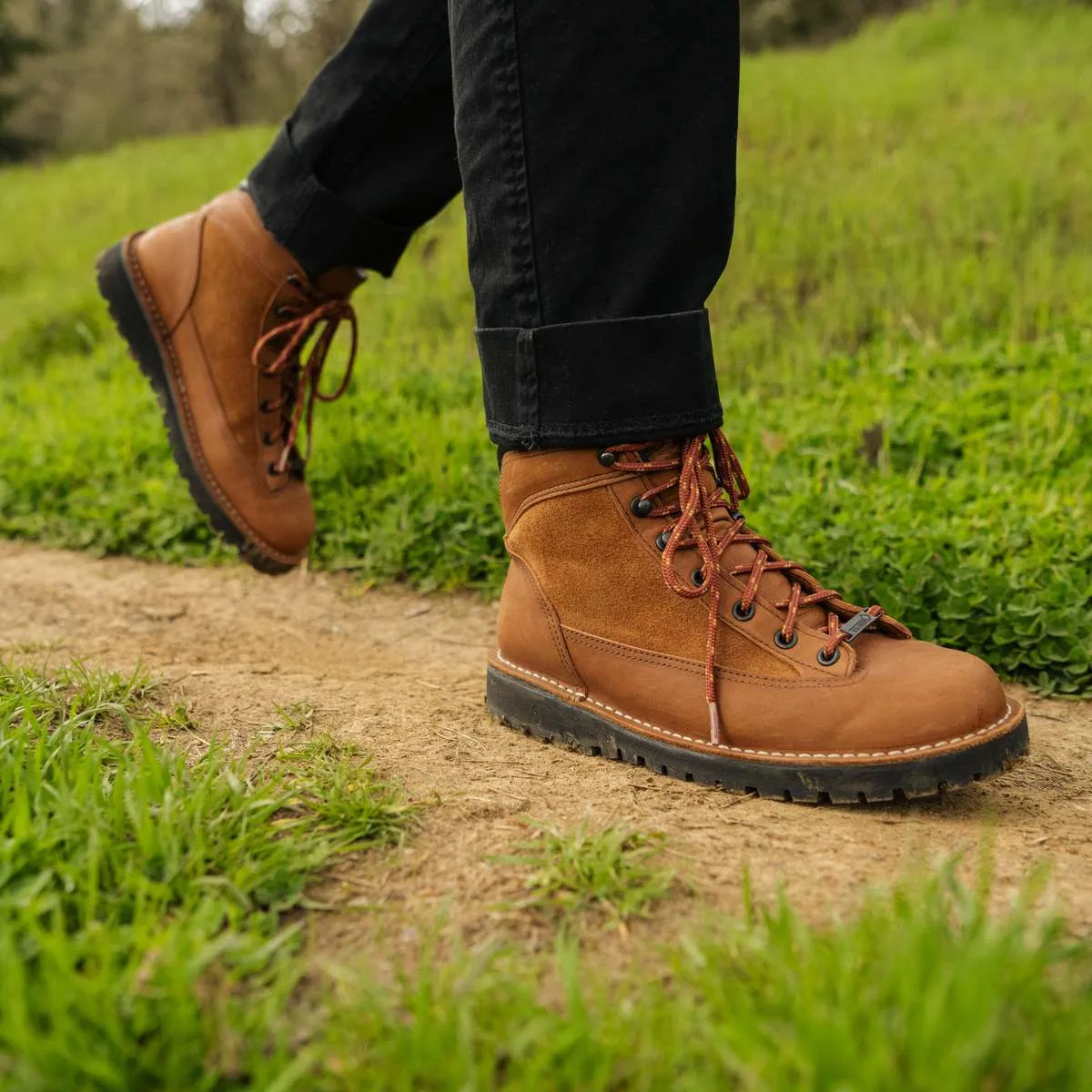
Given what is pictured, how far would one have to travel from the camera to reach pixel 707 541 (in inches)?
65.4

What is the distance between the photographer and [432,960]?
114 cm

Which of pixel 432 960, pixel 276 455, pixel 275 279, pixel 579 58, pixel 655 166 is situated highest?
pixel 579 58

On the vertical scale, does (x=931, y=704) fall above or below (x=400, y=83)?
below

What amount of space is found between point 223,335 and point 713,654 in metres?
1.39

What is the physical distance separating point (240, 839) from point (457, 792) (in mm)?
361

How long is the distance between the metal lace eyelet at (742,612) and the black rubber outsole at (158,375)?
123 cm

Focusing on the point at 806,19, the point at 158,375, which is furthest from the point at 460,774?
the point at 806,19

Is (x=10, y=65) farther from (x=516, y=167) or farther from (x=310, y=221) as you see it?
(x=516, y=167)

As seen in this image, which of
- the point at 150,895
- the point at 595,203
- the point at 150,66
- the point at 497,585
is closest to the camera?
the point at 150,895

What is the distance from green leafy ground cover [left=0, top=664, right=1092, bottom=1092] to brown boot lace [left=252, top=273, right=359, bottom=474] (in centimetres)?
129

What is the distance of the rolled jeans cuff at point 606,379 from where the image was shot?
154 cm

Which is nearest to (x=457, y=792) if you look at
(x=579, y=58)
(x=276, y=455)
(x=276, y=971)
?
(x=276, y=971)

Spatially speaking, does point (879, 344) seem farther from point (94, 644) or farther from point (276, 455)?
point (94, 644)

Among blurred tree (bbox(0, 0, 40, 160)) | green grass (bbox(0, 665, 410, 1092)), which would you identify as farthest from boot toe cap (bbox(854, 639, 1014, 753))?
blurred tree (bbox(0, 0, 40, 160))
